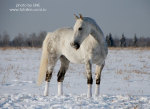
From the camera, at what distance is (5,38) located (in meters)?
94.1

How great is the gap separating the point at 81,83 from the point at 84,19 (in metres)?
3.66

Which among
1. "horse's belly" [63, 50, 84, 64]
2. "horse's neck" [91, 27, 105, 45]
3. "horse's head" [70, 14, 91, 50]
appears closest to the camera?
"horse's head" [70, 14, 91, 50]

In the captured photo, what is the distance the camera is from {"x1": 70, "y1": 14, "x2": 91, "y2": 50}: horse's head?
5.57m

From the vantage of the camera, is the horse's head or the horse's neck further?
the horse's neck

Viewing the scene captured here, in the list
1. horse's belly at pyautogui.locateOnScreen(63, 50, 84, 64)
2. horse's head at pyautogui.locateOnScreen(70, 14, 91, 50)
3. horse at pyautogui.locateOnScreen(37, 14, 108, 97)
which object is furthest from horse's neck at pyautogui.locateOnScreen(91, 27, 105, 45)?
horse's belly at pyautogui.locateOnScreen(63, 50, 84, 64)

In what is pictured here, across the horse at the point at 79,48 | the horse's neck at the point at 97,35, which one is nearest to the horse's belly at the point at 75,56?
the horse at the point at 79,48

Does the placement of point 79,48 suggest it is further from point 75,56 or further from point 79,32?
point 79,32

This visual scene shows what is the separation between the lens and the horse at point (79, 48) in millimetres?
5738

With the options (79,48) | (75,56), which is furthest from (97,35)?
(75,56)

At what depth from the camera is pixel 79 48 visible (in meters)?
6.30

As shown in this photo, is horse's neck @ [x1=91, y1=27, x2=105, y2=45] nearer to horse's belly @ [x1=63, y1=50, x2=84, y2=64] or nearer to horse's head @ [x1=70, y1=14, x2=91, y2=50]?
horse's head @ [x1=70, y1=14, x2=91, y2=50]

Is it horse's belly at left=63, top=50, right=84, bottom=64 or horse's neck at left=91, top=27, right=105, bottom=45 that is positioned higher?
horse's neck at left=91, top=27, right=105, bottom=45

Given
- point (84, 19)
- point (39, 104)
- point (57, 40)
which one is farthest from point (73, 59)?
point (39, 104)

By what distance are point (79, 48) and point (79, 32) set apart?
74cm
